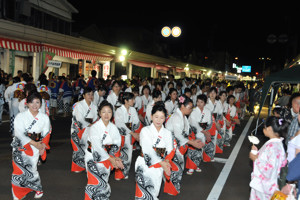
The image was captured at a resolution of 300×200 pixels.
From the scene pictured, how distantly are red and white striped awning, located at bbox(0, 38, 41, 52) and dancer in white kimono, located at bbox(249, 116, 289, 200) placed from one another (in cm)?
1009

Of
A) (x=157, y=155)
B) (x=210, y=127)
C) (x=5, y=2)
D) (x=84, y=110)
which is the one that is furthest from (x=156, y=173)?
(x=5, y=2)

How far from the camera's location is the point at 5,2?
50.2 feet

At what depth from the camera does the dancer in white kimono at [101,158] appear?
3.92 meters

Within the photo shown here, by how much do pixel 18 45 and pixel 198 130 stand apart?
8.45 metres

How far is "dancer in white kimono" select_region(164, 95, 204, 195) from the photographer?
16.0 feet

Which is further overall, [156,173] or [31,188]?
[31,188]

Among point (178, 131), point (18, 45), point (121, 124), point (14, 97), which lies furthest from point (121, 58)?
point (178, 131)

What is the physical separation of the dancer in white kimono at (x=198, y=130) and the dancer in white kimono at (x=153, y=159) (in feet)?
Answer: 7.43

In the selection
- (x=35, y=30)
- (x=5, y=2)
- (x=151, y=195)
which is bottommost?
(x=151, y=195)

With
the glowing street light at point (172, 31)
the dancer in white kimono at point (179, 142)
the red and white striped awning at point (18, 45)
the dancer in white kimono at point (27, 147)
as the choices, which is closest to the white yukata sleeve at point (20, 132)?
the dancer in white kimono at point (27, 147)

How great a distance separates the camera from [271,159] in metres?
3.09

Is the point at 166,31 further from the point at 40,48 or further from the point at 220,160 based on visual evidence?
the point at 220,160

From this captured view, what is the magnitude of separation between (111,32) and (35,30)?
27.1 meters

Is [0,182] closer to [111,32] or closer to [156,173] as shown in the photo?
[156,173]
